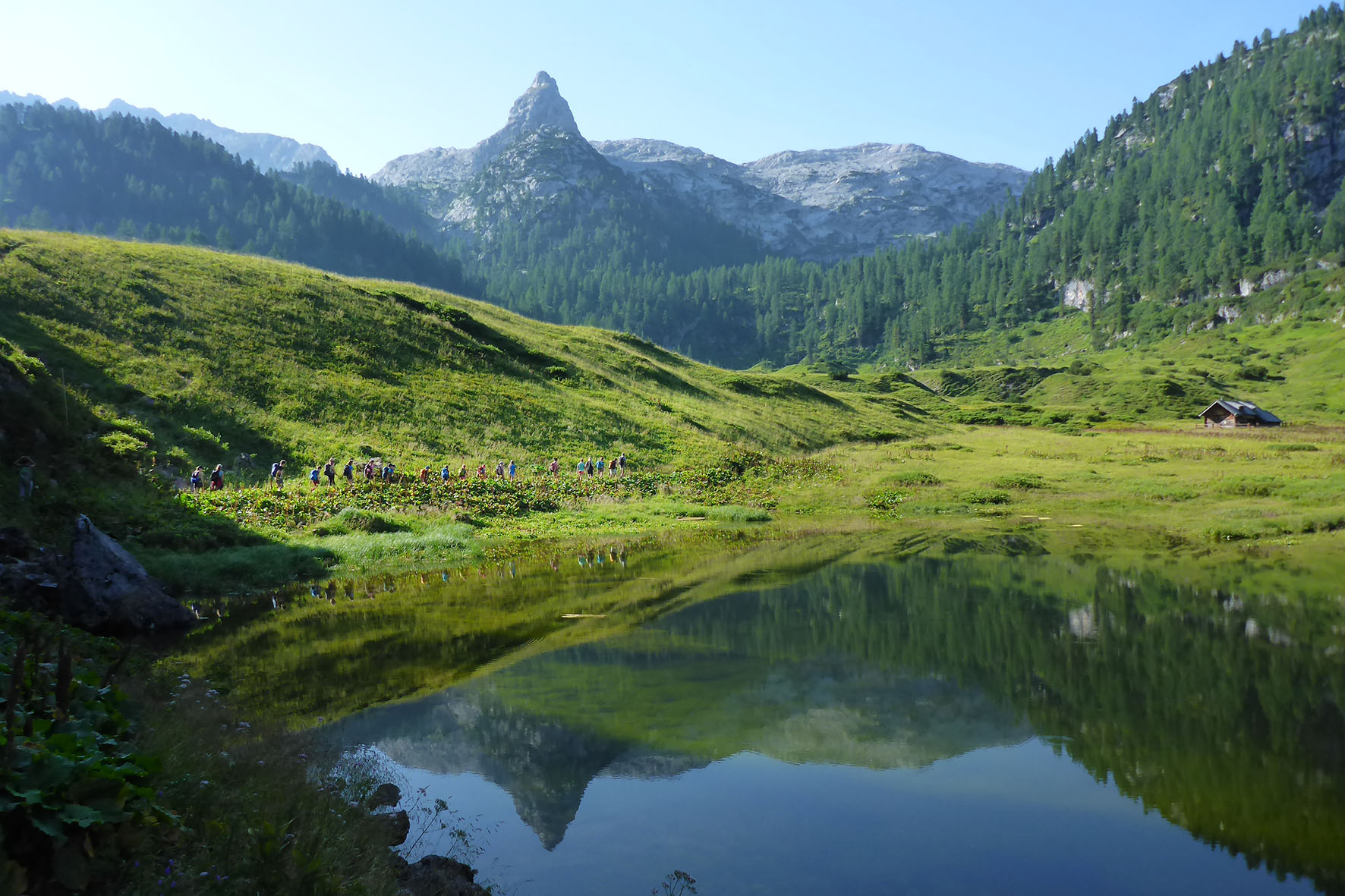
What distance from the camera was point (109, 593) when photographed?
17609 mm

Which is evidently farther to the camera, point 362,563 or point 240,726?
point 362,563

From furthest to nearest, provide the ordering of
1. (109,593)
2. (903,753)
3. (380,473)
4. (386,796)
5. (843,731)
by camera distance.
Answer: (380,473), (109,593), (843,731), (903,753), (386,796)

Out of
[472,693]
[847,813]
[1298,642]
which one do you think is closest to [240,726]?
[472,693]

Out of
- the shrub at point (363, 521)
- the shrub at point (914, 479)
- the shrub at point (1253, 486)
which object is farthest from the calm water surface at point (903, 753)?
the shrub at point (914, 479)

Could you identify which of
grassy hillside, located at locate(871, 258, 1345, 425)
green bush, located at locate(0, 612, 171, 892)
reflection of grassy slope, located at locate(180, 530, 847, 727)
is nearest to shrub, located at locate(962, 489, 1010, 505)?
reflection of grassy slope, located at locate(180, 530, 847, 727)

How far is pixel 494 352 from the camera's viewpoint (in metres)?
69.8

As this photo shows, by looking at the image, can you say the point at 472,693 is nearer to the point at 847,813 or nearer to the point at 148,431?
the point at 847,813

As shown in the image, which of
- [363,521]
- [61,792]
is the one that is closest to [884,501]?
[363,521]

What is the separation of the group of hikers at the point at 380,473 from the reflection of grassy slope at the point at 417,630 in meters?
11.9

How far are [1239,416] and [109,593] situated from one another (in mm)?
115822

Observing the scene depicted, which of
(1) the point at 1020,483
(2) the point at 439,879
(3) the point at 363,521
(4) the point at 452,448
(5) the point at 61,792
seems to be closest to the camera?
(5) the point at 61,792

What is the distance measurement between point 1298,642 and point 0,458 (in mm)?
33930

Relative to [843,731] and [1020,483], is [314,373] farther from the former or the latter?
[843,731]


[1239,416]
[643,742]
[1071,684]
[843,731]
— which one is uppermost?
[1239,416]
